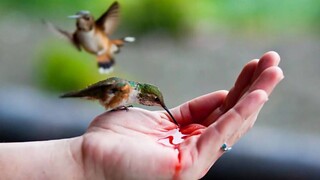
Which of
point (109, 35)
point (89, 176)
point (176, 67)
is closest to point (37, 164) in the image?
point (89, 176)

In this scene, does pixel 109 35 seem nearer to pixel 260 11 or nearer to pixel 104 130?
pixel 260 11

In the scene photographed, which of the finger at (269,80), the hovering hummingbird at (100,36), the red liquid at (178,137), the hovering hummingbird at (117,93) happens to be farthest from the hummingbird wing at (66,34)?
the finger at (269,80)

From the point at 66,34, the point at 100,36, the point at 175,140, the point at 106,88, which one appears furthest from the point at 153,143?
the point at 66,34

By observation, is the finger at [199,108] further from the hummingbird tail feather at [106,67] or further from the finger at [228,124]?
the hummingbird tail feather at [106,67]

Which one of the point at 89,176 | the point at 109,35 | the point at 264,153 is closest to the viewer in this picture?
the point at 89,176

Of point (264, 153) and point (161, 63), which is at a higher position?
point (161, 63)

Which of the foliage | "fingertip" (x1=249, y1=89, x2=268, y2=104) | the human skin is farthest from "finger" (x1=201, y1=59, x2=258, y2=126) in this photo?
the foliage

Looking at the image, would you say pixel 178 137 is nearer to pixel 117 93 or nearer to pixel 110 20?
pixel 117 93
